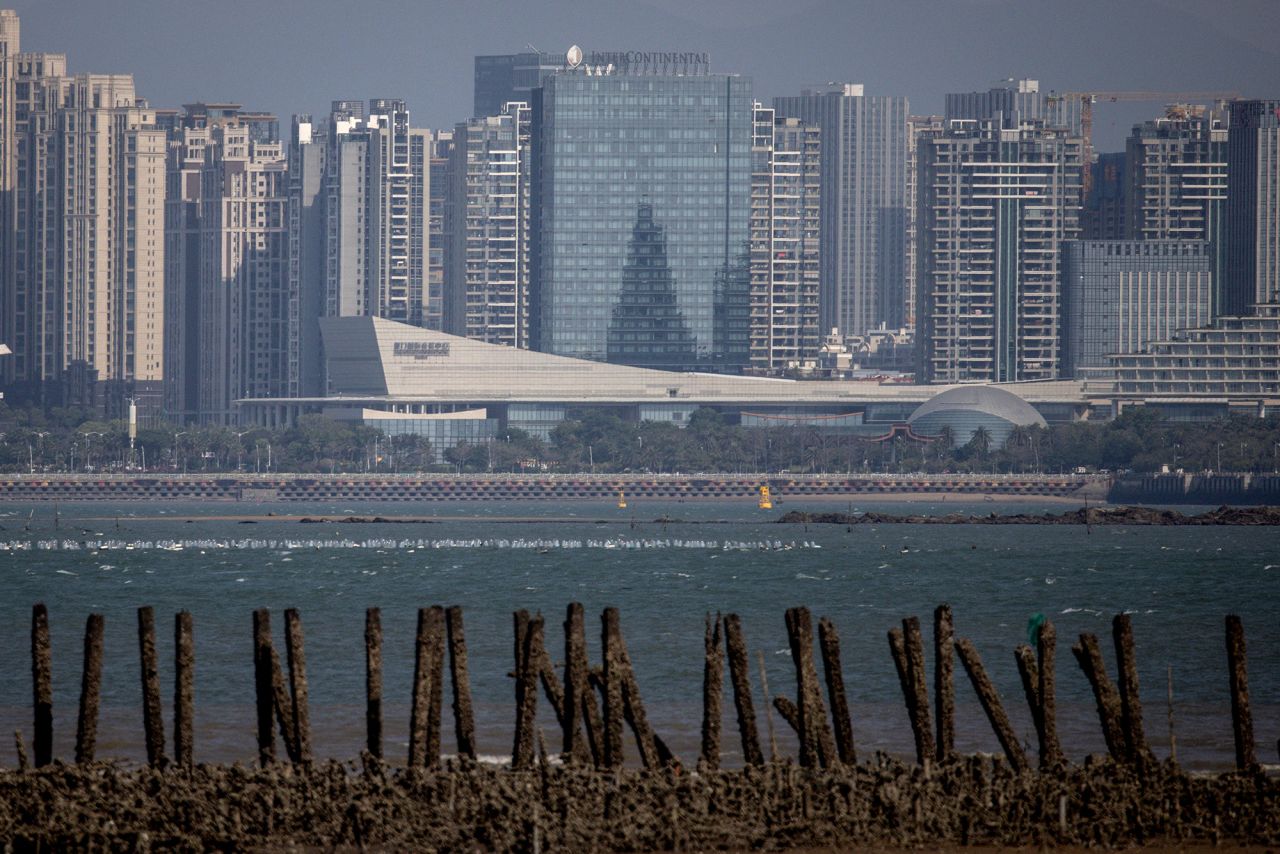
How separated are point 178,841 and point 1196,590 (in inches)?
2547

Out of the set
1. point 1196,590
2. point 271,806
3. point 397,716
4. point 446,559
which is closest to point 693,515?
point 446,559

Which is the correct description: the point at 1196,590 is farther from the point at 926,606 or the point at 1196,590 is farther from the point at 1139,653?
the point at 1139,653

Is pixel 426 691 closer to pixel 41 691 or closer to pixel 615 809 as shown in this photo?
pixel 615 809

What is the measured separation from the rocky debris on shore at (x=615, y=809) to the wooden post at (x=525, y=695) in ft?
4.25

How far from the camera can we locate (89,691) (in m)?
36.0

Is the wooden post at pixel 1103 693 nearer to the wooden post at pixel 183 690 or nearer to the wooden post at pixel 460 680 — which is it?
the wooden post at pixel 460 680

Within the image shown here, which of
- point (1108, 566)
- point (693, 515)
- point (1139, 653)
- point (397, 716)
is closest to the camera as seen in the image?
point (397, 716)

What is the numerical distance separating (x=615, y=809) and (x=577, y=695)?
3.52 m

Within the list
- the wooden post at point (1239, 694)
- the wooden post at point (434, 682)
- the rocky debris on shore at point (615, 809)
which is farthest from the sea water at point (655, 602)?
the rocky debris on shore at point (615, 809)

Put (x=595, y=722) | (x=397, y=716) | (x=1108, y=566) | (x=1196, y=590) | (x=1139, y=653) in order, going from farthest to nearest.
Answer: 1. (x=1108, y=566)
2. (x=1196, y=590)
3. (x=1139, y=653)
4. (x=397, y=716)
5. (x=595, y=722)

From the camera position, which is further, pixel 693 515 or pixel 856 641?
pixel 693 515

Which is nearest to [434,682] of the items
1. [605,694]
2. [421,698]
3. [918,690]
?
[421,698]

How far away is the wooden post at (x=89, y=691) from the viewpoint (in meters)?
35.3

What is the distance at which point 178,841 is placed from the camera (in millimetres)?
31391
